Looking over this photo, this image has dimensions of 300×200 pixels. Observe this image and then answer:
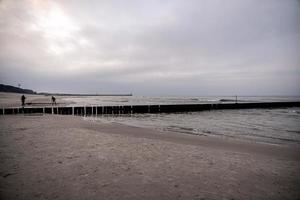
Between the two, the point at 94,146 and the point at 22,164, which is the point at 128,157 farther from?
the point at 22,164

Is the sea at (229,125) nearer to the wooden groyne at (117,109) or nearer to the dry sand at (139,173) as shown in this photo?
the wooden groyne at (117,109)

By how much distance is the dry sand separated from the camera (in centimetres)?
445

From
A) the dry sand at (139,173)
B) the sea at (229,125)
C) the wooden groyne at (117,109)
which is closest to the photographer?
the dry sand at (139,173)

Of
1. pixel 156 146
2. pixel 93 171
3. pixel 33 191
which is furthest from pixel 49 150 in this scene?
pixel 156 146

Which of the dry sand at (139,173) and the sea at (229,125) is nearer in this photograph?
the dry sand at (139,173)

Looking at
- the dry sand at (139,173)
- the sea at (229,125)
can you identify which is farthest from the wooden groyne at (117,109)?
the dry sand at (139,173)

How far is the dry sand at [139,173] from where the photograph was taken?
4453 millimetres

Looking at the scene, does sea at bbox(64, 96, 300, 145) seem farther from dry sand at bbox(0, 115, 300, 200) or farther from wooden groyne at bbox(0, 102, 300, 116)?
dry sand at bbox(0, 115, 300, 200)

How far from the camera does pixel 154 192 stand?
450 cm

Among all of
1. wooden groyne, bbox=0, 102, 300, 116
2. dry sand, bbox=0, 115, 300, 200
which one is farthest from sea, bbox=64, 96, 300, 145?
dry sand, bbox=0, 115, 300, 200

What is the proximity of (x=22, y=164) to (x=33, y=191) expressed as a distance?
215 centimetres

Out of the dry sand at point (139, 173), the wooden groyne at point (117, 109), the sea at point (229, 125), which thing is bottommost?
the sea at point (229, 125)

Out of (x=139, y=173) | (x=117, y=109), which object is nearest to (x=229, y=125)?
(x=139, y=173)

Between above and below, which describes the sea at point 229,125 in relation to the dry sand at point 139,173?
below
